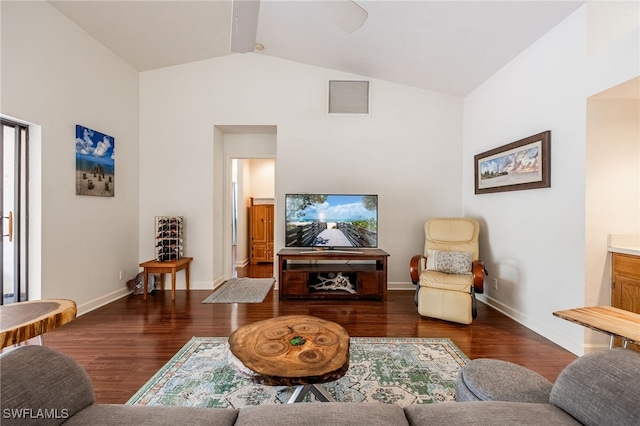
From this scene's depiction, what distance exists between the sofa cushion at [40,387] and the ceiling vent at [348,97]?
13.3 ft

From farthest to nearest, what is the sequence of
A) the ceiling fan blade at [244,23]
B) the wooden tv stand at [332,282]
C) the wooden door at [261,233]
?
the wooden door at [261,233] → the wooden tv stand at [332,282] → the ceiling fan blade at [244,23]

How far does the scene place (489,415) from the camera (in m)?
0.99

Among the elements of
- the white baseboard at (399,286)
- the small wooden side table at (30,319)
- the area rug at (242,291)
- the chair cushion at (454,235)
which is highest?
the chair cushion at (454,235)

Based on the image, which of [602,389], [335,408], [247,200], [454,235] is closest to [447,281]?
[454,235]

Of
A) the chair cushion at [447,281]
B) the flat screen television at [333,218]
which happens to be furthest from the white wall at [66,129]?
the chair cushion at [447,281]

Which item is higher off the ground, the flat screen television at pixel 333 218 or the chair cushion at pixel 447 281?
the flat screen television at pixel 333 218

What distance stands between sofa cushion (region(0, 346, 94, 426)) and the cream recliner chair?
9.70 feet

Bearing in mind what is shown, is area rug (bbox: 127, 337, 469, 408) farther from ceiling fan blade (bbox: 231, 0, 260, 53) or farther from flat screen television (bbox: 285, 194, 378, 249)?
ceiling fan blade (bbox: 231, 0, 260, 53)

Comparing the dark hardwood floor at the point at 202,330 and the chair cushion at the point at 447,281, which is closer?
the dark hardwood floor at the point at 202,330

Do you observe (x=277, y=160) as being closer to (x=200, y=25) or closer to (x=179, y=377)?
(x=200, y=25)

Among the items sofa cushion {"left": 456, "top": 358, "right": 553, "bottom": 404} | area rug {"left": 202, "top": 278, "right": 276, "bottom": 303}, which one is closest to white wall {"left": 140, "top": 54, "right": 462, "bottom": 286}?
area rug {"left": 202, "top": 278, "right": 276, "bottom": 303}

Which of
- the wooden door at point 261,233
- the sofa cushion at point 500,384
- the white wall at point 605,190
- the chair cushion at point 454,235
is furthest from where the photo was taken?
the wooden door at point 261,233

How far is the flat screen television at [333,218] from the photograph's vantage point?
157 inches

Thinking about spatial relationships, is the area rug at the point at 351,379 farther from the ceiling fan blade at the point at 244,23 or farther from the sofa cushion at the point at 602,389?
the ceiling fan blade at the point at 244,23
